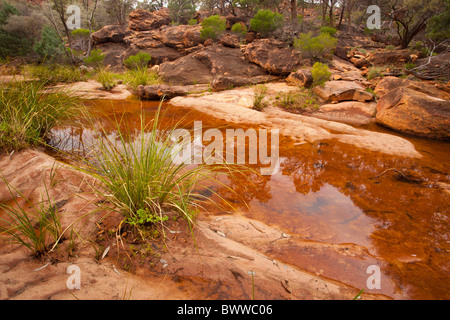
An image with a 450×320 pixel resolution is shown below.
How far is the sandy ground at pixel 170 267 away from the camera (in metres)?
1.19

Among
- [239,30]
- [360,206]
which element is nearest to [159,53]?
[239,30]

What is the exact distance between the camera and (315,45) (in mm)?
9109

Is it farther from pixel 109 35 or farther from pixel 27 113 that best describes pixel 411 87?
pixel 109 35

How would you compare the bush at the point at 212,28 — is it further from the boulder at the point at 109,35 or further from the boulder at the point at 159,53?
the boulder at the point at 109,35

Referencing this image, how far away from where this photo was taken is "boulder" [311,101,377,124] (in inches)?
229

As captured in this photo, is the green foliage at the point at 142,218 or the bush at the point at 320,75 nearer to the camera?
the green foliage at the point at 142,218

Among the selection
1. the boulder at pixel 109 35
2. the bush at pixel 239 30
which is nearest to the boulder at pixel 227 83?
the bush at pixel 239 30

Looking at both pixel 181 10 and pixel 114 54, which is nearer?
pixel 114 54

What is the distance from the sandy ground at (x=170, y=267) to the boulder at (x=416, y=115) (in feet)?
14.5

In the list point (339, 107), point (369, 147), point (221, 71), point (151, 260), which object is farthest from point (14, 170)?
point (221, 71)

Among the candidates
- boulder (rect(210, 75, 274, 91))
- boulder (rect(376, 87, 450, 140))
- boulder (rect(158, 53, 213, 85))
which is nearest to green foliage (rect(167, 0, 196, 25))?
boulder (rect(158, 53, 213, 85))

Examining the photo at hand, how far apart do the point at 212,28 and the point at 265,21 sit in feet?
9.46

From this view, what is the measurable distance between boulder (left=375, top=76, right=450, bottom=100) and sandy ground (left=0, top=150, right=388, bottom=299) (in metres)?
6.06

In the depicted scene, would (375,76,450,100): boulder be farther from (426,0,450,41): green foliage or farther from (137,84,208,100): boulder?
(426,0,450,41): green foliage
